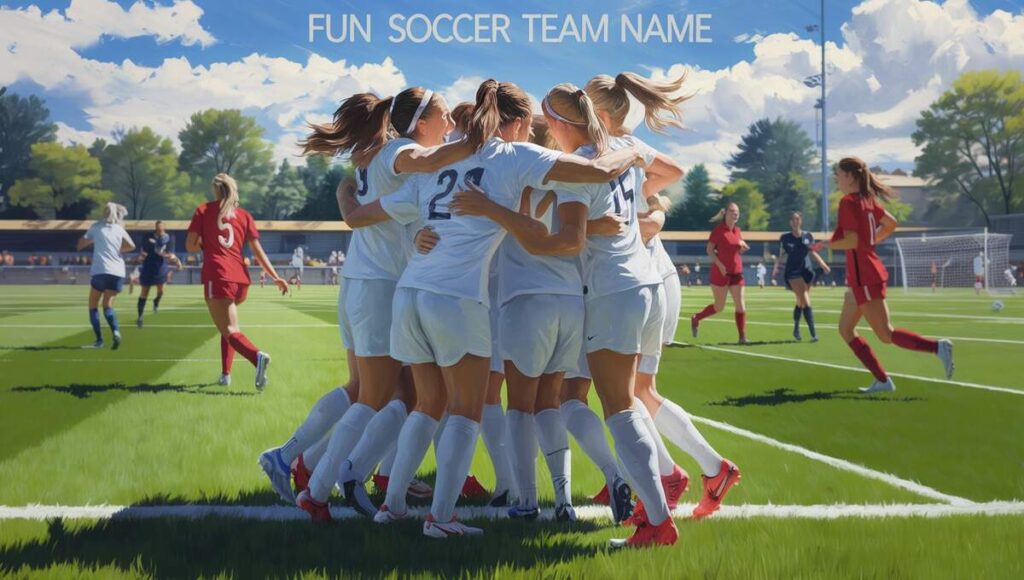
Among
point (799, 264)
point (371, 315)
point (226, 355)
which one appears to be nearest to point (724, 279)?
point (799, 264)

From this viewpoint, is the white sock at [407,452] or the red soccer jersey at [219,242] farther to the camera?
the red soccer jersey at [219,242]

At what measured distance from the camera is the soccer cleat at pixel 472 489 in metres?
5.03

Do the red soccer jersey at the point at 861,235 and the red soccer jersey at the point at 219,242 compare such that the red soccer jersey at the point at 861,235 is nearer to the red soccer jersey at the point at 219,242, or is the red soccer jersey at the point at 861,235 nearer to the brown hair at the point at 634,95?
the brown hair at the point at 634,95

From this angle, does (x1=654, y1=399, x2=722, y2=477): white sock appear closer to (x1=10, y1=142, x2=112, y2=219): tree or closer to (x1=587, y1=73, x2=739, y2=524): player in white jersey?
(x1=587, y1=73, x2=739, y2=524): player in white jersey

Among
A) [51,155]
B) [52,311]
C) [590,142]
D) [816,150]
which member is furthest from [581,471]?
[816,150]

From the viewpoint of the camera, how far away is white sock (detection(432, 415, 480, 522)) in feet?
13.2

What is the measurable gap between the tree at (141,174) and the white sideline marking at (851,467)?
9474 cm

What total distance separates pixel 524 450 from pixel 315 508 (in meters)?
1.03

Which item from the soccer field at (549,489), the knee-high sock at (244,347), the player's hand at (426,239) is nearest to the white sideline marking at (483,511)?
the soccer field at (549,489)

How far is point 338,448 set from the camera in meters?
4.44

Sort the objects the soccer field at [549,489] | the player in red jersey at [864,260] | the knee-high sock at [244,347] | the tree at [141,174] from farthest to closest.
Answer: the tree at [141,174], the knee-high sock at [244,347], the player in red jersey at [864,260], the soccer field at [549,489]

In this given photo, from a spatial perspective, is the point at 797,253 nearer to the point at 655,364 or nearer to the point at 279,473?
the point at 655,364

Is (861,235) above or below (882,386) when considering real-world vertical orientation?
above

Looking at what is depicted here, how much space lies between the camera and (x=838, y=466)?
5773 millimetres
